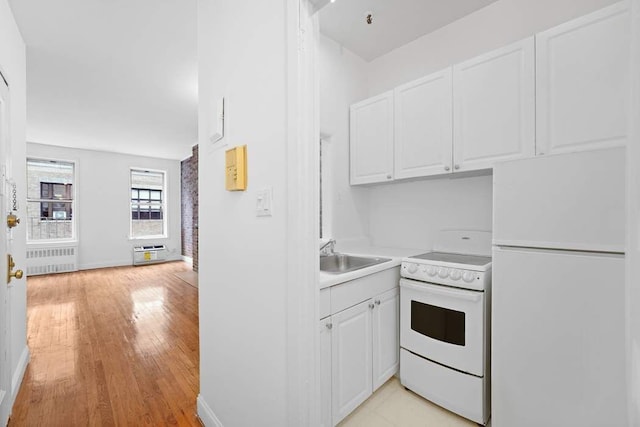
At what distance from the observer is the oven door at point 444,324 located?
1670mm

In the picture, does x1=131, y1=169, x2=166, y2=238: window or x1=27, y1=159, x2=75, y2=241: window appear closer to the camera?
x1=27, y1=159, x2=75, y2=241: window

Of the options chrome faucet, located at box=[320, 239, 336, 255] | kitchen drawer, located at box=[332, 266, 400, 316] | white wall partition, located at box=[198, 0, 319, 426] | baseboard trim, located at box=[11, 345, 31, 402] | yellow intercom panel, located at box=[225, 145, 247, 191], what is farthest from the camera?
chrome faucet, located at box=[320, 239, 336, 255]

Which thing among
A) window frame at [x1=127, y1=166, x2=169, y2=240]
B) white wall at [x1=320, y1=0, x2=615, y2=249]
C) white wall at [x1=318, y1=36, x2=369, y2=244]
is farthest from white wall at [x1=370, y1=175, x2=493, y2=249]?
window frame at [x1=127, y1=166, x2=169, y2=240]

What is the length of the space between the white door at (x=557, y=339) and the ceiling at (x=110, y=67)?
2.85 metres

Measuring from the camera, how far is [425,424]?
1.70 metres

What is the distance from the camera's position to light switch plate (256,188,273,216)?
3.86 feet

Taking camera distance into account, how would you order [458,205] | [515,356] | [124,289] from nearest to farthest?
[515,356] < [458,205] < [124,289]

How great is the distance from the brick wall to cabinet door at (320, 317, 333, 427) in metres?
5.44

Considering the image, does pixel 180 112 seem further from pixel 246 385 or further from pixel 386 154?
pixel 246 385

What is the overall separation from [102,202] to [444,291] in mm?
7500

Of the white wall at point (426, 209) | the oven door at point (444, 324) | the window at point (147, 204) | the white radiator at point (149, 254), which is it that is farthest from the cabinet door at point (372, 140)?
the window at point (147, 204)

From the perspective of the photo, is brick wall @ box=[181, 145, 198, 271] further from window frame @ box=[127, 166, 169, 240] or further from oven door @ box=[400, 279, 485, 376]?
oven door @ box=[400, 279, 485, 376]

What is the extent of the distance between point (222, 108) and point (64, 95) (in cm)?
361

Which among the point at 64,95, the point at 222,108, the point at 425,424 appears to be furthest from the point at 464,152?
the point at 64,95
